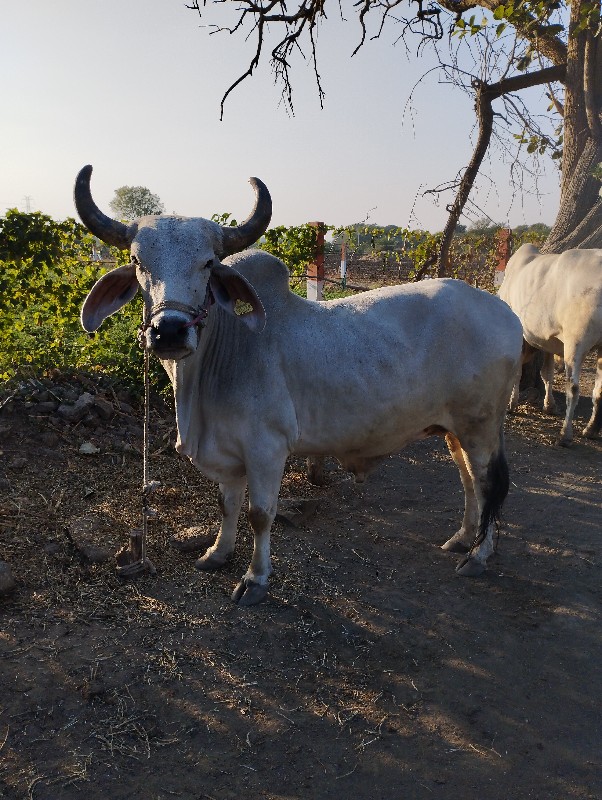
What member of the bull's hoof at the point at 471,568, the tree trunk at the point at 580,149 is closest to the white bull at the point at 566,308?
the tree trunk at the point at 580,149

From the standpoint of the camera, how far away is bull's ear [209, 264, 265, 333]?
317 cm

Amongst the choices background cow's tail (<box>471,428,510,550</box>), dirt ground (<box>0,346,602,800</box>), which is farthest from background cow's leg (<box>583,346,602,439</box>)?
background cow's tail (<box>471,428,510,550</box>)

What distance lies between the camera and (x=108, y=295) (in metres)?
3.33

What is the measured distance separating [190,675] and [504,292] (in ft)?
19.7

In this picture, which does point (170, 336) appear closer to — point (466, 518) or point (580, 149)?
point (466, 518)

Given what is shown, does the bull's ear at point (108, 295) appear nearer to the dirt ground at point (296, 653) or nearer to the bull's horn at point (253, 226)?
the bull's horn at point (253, 226)

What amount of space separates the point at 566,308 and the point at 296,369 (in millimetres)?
4076

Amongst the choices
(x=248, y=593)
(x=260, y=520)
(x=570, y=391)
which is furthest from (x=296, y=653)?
(x=570, y=391)

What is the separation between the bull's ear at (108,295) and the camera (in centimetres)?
322

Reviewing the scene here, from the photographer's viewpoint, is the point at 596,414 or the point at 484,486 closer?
the point at 484,486

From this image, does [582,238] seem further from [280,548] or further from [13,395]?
[13,395]

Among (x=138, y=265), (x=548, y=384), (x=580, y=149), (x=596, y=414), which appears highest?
(x=580, y=149)

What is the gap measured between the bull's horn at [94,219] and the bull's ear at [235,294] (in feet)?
1.46

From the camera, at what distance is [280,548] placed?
13.6 ft
